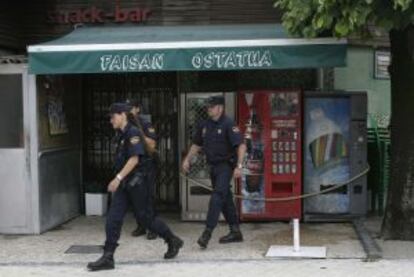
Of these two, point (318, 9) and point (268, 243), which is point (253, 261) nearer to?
point (268, 243)

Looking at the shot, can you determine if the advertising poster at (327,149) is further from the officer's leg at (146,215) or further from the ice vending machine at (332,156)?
the officer's leg at (146,215)

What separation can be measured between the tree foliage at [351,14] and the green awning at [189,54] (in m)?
0.65

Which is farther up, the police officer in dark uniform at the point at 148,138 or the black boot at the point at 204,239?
the police officer in dark uniform at the point at 148,138

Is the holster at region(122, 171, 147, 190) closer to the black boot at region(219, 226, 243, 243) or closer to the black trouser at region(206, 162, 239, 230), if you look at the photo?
the black trouser at region(206, 162, 239, 230)

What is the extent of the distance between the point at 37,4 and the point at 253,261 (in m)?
5.58

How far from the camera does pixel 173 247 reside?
25.5 feet

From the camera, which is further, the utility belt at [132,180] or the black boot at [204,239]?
the black boot at [204,239]

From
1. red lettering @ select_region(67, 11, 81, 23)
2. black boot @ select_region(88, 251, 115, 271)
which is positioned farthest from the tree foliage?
red lettering @ select_region(67, 11, 81, 23)

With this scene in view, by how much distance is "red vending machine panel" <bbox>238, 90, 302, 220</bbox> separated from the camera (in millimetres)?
9672

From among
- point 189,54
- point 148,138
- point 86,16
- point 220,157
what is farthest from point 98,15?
point 220,157

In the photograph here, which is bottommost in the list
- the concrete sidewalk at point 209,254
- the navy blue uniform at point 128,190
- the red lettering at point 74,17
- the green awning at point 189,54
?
the concrete sidewalk at point 209,254

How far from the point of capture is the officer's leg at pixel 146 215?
743 cm

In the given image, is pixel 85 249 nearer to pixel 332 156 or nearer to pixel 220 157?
pixel 220 157

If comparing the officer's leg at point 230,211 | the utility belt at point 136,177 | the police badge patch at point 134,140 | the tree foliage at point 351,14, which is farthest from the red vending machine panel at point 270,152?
the police badge patch at point 134,140
